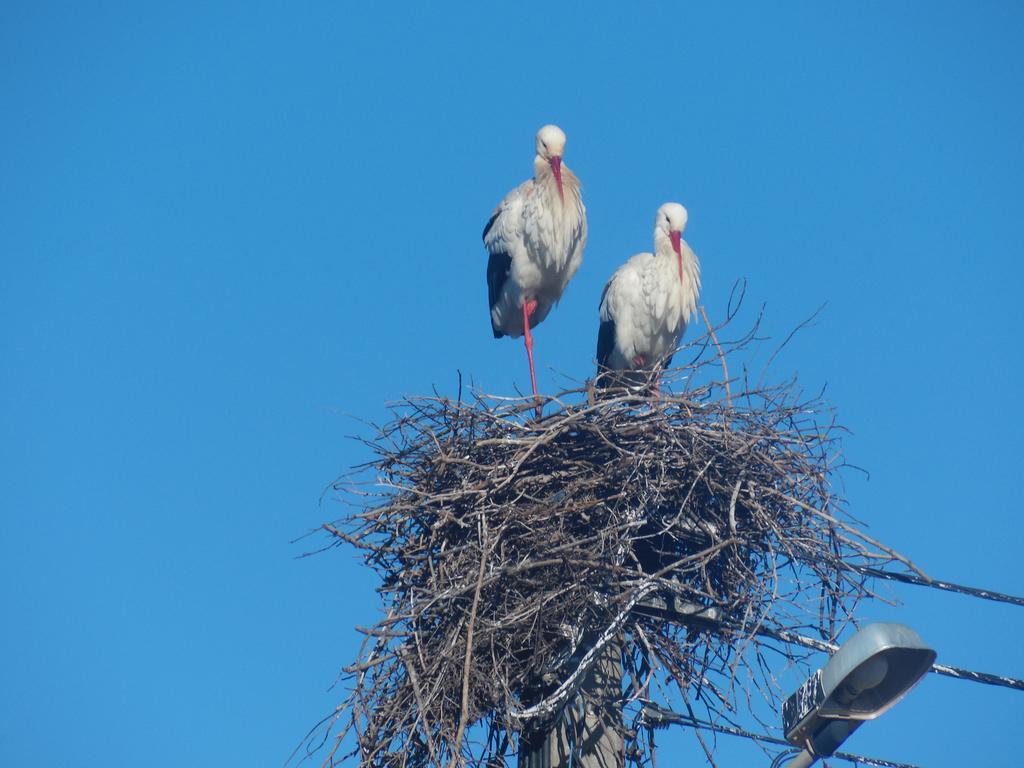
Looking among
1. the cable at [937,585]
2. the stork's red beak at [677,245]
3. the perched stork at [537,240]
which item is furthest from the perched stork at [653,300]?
the cable at [937,585]

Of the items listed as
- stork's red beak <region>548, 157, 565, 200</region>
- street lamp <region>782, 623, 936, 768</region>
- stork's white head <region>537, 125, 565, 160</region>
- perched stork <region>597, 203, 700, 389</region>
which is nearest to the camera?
street lamp <region>782, 623, 936, 768</region>

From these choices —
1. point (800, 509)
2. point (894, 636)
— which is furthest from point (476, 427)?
point (894, 636)

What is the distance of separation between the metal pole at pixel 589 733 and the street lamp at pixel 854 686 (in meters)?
1.01

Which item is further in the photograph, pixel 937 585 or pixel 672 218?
pixel 672 218

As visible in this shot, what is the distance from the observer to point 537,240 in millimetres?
7441

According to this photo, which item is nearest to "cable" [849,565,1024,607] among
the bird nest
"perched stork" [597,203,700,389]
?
the bird nest

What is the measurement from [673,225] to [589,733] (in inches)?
142

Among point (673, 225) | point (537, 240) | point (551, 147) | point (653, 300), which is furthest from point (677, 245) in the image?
point (551, 147)

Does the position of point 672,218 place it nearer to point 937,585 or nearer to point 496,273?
point 496,273

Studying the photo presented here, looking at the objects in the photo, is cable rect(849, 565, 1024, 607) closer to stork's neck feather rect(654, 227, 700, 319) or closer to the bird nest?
the bird nest

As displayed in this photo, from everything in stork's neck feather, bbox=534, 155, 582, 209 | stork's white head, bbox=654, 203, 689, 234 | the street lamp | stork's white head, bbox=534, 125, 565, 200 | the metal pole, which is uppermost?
stork's white head, bbox=534, 125, 565, 200

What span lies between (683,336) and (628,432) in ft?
7.67

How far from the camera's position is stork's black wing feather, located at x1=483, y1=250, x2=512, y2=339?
7633 millimetres

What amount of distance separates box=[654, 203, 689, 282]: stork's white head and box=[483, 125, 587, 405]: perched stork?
44 cm
